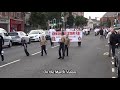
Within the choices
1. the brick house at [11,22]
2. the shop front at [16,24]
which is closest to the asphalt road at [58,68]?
the brick house at [11,22]

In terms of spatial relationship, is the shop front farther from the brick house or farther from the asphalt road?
the asphalt road

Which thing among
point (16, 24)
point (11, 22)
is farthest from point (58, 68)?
point (16, 24)

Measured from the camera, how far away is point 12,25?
187 ft

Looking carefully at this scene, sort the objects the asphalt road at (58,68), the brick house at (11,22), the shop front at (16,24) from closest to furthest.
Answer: the asphalt road at (58,68) → the brick house at (11,22) → the shop front at (16,24)

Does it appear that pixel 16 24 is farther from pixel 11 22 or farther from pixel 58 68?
pixel 58 68

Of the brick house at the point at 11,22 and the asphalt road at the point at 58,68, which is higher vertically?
the brick house at the point at 11,22

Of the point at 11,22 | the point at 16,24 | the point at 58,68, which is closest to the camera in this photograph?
the point at 58,68

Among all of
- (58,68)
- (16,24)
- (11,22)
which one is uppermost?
(11,22)

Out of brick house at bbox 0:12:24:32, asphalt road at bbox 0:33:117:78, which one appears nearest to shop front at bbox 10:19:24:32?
brick house at bbox 0:12:24:32

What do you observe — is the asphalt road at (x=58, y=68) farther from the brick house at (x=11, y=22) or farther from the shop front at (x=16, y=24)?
the shop front at (x=16, y=24)

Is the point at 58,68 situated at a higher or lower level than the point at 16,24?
lower

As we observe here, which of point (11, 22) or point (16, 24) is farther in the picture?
point (16, 24)
